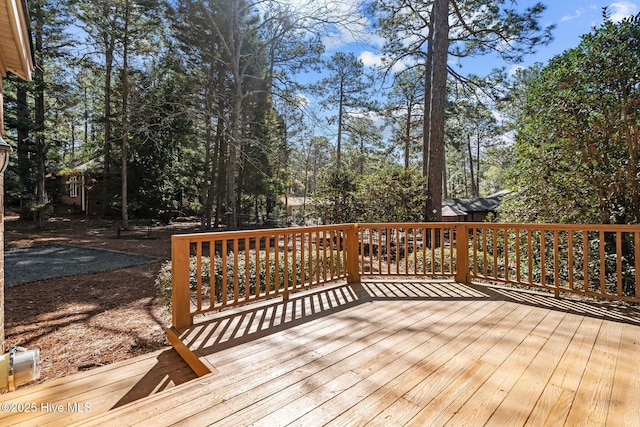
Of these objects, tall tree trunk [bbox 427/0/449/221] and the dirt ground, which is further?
tall tree trunk [bbox 427/0/449/221]

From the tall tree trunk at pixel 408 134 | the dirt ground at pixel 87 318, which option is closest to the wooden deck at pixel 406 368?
the dirt ground at pixel 87 318

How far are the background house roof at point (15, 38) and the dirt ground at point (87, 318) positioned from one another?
268 centimetres

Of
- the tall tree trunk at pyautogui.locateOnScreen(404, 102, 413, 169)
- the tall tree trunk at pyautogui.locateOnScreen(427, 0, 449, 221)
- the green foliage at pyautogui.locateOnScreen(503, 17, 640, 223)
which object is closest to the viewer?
the green foliage at pyautogui.locateOnScreen(503, 17, 640, 223)

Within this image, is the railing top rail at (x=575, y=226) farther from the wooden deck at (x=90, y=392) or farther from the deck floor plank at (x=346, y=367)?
the wooden deck at (x=90, y=392)

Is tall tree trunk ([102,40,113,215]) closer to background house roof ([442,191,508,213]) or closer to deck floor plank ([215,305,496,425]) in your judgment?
deck floor plank ([215,305,496,425])

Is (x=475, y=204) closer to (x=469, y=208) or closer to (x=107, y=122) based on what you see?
(x=469, y=208)

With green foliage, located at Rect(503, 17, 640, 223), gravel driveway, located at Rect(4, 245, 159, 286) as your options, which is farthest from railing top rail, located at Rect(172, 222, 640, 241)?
gravel driveway, located at Rect(4, 245, 159, 286)

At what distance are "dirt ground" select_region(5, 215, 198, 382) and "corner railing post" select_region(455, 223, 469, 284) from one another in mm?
3856

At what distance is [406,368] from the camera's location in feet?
6.67

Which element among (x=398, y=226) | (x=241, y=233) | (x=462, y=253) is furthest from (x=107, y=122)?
(x=462, y=253)

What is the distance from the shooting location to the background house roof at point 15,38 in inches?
73.7

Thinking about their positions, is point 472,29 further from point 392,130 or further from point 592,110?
point 392,130

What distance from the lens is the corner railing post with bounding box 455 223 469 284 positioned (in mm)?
4148

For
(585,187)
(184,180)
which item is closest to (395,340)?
(585,187)
